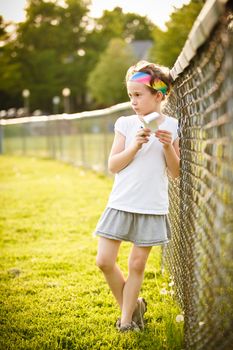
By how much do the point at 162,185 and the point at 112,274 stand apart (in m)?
0.61

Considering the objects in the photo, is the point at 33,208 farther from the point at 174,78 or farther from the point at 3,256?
the point at 174,78

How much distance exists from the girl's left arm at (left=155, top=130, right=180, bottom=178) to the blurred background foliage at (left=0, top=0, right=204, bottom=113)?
157ft

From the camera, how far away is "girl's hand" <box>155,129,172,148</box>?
3.01 metres

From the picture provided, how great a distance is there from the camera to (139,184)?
3.17 metres

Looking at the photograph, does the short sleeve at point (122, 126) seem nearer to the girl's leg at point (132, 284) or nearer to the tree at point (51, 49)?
the girl's leg at point (132, 284)

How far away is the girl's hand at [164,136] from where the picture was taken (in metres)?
3.01

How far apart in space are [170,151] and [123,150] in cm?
30

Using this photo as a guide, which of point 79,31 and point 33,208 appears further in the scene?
point 79,31

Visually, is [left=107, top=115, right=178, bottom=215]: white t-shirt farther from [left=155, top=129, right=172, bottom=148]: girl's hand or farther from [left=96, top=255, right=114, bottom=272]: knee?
[left=96, top=255, right=114, bottom=272]: knee

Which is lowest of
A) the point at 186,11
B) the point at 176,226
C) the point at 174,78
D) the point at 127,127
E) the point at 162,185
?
the point at 176,226

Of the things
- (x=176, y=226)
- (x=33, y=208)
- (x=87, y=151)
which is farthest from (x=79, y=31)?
(x=176, y=226)

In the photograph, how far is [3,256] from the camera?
5281 mm

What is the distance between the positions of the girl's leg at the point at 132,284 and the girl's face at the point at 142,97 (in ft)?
2.64

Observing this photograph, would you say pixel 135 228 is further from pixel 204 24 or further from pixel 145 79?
pixel 204 24
